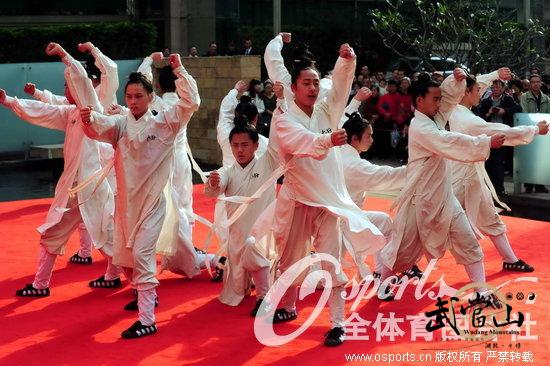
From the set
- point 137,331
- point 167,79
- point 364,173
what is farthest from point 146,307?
point 167,79

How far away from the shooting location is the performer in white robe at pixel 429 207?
7625 millimetres

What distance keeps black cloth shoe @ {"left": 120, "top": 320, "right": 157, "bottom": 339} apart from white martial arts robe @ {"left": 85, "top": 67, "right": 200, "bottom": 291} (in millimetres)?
338

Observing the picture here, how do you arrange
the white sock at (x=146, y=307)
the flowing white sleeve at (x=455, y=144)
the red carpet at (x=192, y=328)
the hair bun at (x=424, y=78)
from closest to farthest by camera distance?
the red carpet at (x=192, y=328) → the white sock at (x=146, y=307) → the flowing white sleeve at (x=455, y=144) → the hair bun at (x=424, y=78)

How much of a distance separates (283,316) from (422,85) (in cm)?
192

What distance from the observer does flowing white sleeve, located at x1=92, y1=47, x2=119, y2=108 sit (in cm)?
938

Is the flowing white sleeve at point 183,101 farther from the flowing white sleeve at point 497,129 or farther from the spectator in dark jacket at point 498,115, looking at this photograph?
the spectator in dark jacket at point 498,115

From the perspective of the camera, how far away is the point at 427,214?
25.3ft

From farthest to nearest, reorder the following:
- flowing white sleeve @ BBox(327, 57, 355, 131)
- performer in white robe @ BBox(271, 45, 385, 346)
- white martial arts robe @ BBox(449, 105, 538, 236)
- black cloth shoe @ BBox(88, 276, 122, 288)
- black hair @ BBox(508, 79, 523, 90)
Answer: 1. black hair @ BBox(508, 79, 523, 90)
2. white martial arts robe @ BBox(449, 105, 538, 236)
3. black cloth shoe @ BBox(88, 276, 122, 288)
4. flowing white sleeve @ BBox(327, 57, 355, 131)
5. performer in white robe @ BBox(271, 45, 385, 346)

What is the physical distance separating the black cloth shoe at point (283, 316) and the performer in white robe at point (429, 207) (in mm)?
883

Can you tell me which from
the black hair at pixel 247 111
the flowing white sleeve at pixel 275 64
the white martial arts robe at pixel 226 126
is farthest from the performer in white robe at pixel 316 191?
the white martial arts robe at pixel 226 126

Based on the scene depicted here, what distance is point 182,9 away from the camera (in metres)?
29.2

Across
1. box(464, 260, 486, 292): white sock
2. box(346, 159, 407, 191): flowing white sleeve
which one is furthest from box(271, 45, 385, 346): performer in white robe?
box(464, 260, 486, 292): white sock

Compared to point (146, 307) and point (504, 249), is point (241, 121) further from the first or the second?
point (504, 249)

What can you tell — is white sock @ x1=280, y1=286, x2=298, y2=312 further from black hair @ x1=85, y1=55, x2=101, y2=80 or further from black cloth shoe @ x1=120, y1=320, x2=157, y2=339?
black hair @ x1=85, y1=55, x2=101, y2=80
